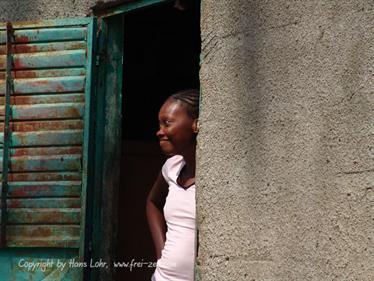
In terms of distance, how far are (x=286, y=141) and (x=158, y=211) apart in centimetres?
120

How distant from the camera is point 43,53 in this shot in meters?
4.93

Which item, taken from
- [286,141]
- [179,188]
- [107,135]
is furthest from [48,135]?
[286,141]

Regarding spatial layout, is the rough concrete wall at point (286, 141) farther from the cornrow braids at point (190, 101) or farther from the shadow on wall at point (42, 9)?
the shadow on wall at point (42, 9)

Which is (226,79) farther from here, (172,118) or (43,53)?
(43,53)

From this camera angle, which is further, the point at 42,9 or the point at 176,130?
the point at 42,9

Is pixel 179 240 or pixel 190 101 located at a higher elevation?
pixel 190 101

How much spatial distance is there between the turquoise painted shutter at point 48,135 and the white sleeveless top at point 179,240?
500mm

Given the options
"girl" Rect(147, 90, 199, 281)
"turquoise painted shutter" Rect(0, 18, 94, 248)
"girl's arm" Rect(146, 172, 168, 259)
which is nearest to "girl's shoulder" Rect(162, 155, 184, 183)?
"girl" Rect(147, 90, 199, 281)

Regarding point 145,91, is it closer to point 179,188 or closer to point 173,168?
point 173,168

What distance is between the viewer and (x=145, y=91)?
7.08 m

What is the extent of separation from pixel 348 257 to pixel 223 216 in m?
0.71

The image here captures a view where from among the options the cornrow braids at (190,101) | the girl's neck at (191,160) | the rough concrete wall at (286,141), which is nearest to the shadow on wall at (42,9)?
the cornrow braids at (190,101)

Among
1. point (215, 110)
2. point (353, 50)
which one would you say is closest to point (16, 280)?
point (215, 110)

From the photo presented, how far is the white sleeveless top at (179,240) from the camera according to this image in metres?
4.38
